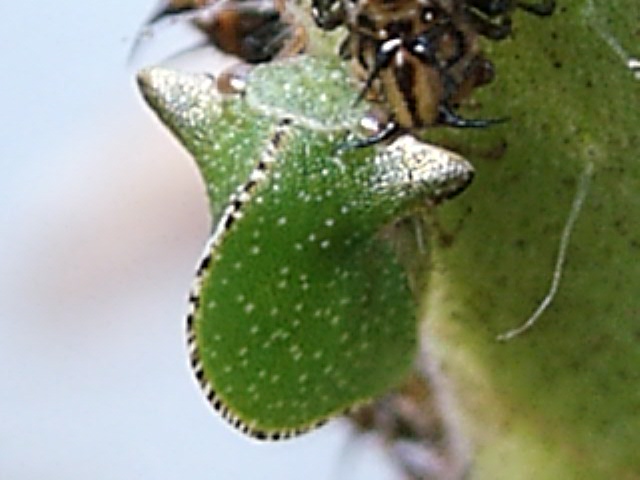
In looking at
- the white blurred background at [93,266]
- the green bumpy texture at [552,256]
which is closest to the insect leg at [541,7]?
the green bumpy texture at [552,256]

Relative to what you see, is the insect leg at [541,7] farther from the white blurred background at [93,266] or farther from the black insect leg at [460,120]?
the white blurred background at [93,266]

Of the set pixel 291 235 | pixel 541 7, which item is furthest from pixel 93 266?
pixel 541 7

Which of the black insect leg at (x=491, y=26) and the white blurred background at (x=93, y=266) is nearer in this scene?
the black insect leg at (x=491, y=26)

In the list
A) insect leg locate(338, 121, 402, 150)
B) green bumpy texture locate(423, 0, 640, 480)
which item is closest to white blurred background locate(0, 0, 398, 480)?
green bumpy texture locate(423, 0, 640, 480)

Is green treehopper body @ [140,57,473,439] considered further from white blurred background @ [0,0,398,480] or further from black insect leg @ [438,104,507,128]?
white blurred background @ [0,0,398,480]

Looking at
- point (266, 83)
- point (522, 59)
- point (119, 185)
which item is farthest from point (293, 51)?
point (119, 185)

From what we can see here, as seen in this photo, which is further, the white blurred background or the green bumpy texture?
the white blurred background
